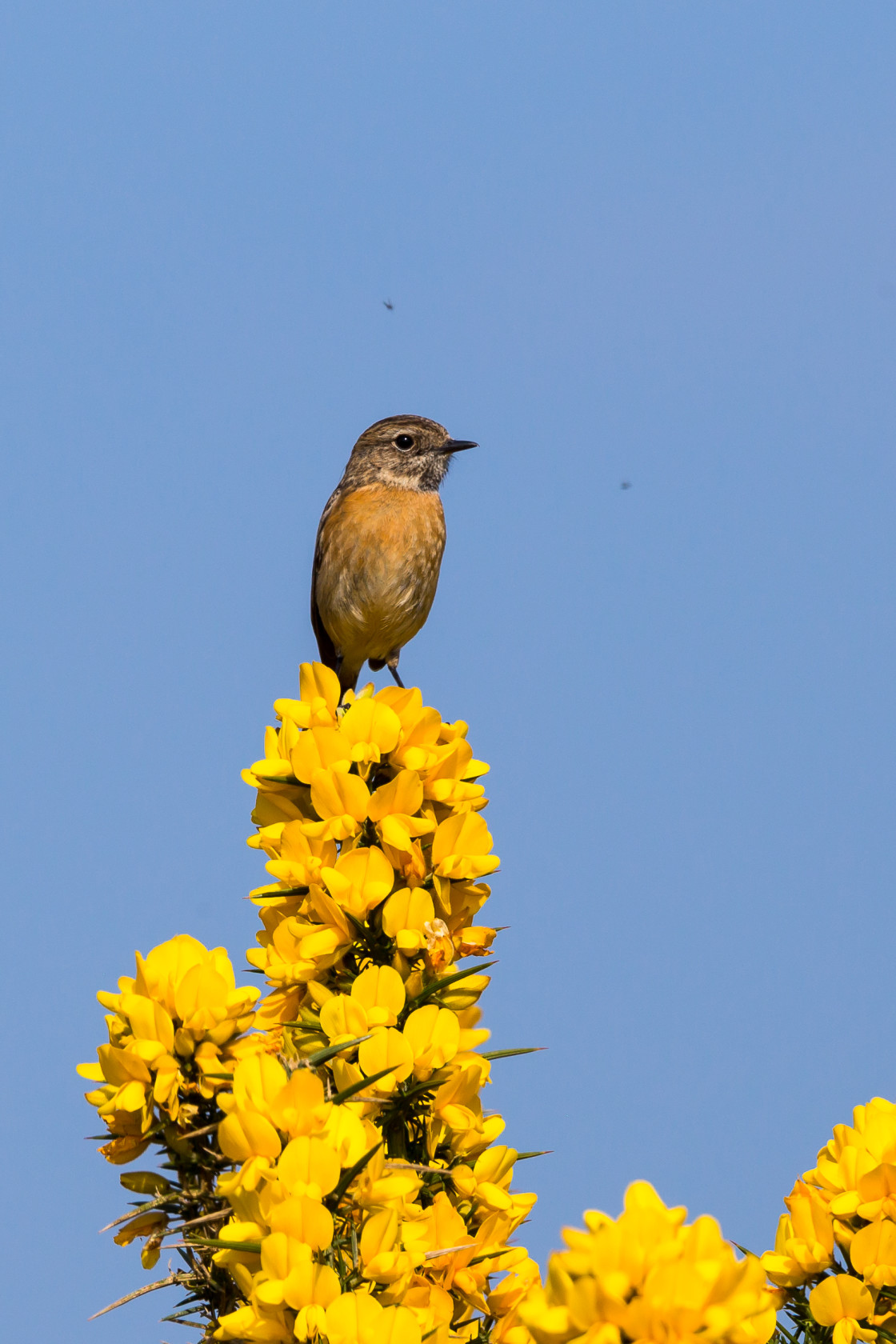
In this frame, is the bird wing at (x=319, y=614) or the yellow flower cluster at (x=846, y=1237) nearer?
the yellow flower cluster at (x=846, y=1237)

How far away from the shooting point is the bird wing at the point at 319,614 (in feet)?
36.2

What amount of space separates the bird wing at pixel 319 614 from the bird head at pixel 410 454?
12.0 inches

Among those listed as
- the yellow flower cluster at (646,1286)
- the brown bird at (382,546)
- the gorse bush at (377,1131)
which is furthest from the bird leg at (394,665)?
the yellow flower cluster at (646,1286)

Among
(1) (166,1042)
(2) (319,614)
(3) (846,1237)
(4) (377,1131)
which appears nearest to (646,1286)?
(4) (377,1131)

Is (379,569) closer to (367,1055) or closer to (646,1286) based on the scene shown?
(367,1055)

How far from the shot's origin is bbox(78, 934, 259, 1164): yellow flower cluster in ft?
10.0

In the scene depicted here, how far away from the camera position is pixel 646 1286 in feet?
6.38

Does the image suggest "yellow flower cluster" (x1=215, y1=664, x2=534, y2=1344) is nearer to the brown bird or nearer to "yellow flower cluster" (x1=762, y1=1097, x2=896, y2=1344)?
"yellow flower cluster" (x1=762, y1=1097, x2=896, y2=1344)

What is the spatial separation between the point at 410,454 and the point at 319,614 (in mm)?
1343

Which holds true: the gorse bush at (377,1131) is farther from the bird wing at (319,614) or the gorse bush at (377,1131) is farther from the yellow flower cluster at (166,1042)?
the bird wing at (319,614)

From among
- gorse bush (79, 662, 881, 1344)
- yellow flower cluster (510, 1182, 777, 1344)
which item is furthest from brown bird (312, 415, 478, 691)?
yellow flower cluster (510, 1182, 777, 1344)

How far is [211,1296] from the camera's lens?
3068 mm

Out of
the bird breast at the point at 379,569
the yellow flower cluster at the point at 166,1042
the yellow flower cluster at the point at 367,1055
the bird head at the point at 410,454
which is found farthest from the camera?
the bird head at the point at 410,454

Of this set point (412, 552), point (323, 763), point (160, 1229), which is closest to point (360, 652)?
point (412, 552)
